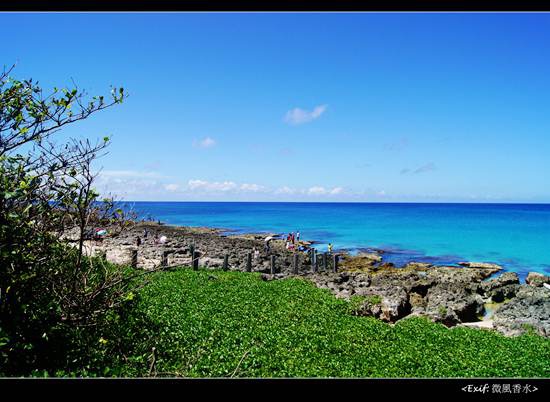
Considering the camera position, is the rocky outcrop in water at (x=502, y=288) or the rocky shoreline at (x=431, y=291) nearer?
the rocky shoreline at (x=431, y=291)

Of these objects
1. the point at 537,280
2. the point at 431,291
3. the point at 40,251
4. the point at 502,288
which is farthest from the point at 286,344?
the point at 537,280

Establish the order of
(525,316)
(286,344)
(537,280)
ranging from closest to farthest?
(286,344), (525,316), (537,280)
